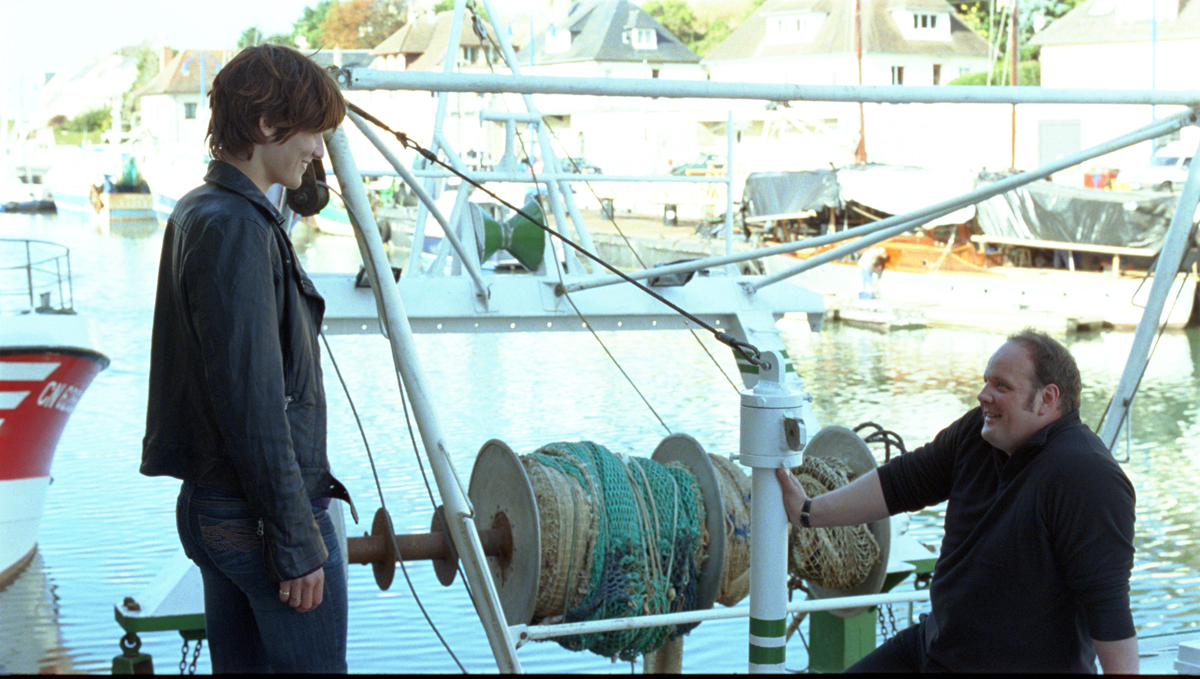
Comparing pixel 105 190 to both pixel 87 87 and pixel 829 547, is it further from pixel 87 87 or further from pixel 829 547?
pixel 829 547

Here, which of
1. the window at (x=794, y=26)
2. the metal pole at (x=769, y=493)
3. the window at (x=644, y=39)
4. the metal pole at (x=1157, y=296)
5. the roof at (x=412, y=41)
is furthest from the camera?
the window at (x=644, y=39)

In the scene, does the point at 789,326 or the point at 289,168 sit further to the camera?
the point at 789,326

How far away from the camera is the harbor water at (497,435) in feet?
24.3

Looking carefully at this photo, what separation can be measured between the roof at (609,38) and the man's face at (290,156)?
211 ft

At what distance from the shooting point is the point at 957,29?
6016 centimetres

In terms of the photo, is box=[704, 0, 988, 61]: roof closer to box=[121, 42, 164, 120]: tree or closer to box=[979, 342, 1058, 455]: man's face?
box=[121, 42, 164, 120]: tree

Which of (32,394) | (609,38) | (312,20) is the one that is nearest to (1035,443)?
(32,394)

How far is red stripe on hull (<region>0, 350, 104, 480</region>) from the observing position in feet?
25.5

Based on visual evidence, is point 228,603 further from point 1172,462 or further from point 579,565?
point 1172,462

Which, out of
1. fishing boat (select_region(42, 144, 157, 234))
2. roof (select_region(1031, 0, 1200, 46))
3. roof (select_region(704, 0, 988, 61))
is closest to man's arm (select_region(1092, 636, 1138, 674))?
roof (select_region(1031, 0, 1200, 46))

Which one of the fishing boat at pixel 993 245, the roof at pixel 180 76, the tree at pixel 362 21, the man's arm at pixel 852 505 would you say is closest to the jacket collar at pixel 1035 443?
the man's arm at pixel 852 505

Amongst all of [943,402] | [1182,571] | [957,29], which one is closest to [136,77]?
[957,29]

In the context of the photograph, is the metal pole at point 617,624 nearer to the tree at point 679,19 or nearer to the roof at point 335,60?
the roof at point 335,60

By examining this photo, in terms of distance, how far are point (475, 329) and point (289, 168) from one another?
3.96m
